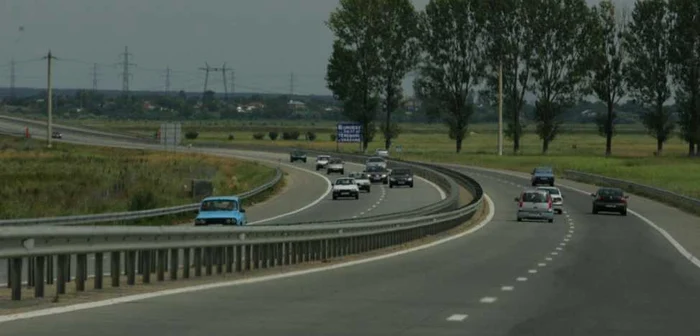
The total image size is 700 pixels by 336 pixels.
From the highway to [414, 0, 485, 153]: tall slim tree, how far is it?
10315 centimetres

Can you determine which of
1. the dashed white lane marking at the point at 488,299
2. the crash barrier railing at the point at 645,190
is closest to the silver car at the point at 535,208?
the crash barrier railing at the point at 645,190

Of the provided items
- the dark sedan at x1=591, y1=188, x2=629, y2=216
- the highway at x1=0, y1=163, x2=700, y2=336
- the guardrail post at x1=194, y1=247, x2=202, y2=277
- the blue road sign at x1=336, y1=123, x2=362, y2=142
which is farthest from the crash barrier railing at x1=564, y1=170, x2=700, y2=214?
the guardrail post at x1=194, y1=247, x2=202, y2=277

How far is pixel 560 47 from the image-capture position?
130m

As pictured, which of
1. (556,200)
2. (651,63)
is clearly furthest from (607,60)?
(556,200)

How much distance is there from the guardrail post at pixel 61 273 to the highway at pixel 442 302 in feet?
3.42

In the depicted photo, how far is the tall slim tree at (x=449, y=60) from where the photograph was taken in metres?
135

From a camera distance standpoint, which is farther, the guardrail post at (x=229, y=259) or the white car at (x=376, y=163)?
the white car at (x=376, y=163)

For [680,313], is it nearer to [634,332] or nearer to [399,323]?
[634,332]

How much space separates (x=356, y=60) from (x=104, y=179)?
63468mm

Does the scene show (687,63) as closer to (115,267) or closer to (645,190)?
(645,190)

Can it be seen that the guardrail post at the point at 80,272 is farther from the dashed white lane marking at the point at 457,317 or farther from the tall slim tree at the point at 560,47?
the tall slim tree at the point at 560,47

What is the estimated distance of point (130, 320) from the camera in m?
14.3

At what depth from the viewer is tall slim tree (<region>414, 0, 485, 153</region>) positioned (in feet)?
443

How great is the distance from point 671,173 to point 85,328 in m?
89.9
